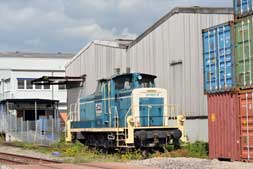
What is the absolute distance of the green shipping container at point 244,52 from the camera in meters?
18.9

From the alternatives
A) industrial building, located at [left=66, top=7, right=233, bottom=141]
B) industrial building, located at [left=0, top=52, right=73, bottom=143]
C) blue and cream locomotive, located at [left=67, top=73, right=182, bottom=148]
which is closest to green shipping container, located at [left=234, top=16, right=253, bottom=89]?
blue and cream locomotive, located at [left=67, top=73, right=182, bottom=148]

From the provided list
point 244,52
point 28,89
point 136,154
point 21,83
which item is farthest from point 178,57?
point 21,83

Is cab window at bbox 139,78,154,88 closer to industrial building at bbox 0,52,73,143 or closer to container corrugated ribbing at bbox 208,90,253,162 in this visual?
container corrugated ribbing at bbox 208,90,253,162

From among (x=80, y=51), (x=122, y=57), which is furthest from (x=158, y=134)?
(x=80, y=51)

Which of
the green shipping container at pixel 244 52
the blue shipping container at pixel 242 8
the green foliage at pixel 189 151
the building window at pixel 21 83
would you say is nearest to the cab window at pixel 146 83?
the green foliage at pixel 189 151

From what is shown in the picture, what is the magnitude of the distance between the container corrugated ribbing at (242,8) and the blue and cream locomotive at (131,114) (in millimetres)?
5781

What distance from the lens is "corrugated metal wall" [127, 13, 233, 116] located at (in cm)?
2692

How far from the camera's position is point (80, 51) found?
1590 inches

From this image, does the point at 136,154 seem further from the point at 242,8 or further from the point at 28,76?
the point at 28,76

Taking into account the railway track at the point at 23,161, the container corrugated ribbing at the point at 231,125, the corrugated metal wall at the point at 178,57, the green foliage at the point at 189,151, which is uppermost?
the corrugated metal wall at the point at 178,57

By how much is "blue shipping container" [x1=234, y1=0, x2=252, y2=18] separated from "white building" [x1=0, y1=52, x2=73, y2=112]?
43886 millimetres

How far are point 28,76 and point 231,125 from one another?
4553cm

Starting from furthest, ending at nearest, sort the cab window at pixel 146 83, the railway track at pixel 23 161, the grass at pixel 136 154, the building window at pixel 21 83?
the building window at pixel 21 83 < the cab window at pixel 146 83 < the grass at pixel 136 154 < the railway track at pixel 23 161

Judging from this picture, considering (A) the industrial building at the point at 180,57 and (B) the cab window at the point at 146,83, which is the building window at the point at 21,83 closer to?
(A) the industrial building at the point at 180,57
